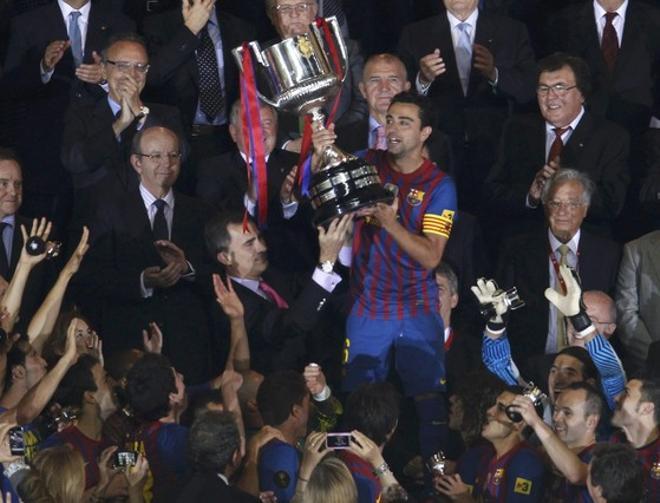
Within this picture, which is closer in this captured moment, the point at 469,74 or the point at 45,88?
the point at 45,88

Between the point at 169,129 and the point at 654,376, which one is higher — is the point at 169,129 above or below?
above

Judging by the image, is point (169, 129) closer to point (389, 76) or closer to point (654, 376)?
point (389, 76)

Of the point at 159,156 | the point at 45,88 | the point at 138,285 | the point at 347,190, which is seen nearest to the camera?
the point at 347,190

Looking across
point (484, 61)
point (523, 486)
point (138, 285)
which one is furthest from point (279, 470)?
point (484, 61)

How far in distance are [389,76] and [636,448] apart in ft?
9.67

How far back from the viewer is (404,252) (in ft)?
31.7

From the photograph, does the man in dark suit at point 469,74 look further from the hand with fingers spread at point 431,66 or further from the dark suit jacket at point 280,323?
the dark suit jacket at point 280,323

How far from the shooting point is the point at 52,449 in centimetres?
833

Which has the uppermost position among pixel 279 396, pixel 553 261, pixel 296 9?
pixel 296 9

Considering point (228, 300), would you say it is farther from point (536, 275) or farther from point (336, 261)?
point (536, 275)

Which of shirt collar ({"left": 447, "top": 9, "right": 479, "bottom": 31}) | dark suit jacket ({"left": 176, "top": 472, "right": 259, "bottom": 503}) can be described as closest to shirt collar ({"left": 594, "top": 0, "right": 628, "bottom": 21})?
shirt collar ({"left": 447, "top": 9, "right": 479, "bottom": 31})

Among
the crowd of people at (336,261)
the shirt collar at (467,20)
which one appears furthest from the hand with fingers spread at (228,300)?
the shirt collar at (467,20)

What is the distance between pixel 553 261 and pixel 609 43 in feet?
5.69

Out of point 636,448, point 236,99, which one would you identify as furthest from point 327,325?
point 636,448
